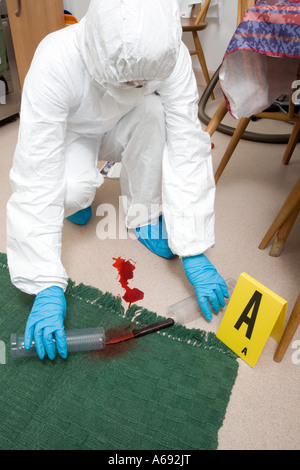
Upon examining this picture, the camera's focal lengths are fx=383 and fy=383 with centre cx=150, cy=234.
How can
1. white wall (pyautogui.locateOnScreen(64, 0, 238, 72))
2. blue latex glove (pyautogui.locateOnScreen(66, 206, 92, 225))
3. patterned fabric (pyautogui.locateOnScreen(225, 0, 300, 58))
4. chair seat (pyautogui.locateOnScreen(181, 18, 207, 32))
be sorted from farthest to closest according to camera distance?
white wall (pyautogui.locateOnScreen(64, 0, 238, 72))
chair seat (pyautogui.locateOnScreen(181, 18, 207, 32))
blue latex glove (pyautogui.locateOnScreen(66, 206, 92, 225))
patterned fabric (pyautogui.locateOnScreen(225, 0, 300, 58))

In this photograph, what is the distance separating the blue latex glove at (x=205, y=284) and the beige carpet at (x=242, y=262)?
5cm

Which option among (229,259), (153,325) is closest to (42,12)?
(229,259)

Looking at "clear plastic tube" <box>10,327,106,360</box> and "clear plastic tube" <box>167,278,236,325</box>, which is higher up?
"clear plastic tube" <box>10,327,106,360</box>

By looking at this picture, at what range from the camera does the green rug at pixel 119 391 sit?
2.68 ft

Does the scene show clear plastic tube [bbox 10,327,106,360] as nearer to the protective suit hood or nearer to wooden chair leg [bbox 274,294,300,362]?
wooden chair leg [bbox 274,294,300,362]

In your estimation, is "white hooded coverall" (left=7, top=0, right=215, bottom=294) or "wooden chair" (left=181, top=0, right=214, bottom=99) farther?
"wooden chair" (left=181, top=0, right=214, bottom=99)

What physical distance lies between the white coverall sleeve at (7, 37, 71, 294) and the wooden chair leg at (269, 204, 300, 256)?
0.73 m

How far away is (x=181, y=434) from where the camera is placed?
83cm

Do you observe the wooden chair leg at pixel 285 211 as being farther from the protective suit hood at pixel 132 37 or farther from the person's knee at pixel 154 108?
the protective suit hood at pixel 132 37

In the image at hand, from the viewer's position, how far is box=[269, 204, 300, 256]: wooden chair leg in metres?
1.28

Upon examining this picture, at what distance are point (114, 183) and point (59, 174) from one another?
2.14ft

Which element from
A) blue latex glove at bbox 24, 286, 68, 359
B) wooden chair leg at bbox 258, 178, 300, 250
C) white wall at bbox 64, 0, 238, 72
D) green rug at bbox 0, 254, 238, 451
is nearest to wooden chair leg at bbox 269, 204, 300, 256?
wooden chair leg at bbox 258, 178, 300, 250

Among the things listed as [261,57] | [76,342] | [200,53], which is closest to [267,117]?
[261,57]

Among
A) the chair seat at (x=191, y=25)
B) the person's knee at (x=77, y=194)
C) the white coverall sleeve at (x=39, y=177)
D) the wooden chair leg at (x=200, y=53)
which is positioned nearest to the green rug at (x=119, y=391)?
the white coverall sleeve at (x=39, y=177)
